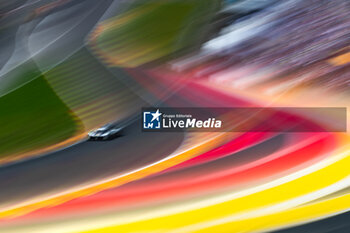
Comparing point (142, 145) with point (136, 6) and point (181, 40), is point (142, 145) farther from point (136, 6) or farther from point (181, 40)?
point (136, 6)

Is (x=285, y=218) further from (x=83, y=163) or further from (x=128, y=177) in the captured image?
(x=83, y=163)

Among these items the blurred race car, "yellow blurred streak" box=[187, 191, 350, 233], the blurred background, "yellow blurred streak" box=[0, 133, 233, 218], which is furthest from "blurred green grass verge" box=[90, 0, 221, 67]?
"yellow blurred streak" box=[187, 191, 350, 233]

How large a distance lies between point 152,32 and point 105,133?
66 centimetres

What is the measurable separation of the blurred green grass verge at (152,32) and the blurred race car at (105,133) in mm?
388

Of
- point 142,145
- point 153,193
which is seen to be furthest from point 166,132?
point 153,193

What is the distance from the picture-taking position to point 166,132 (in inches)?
107

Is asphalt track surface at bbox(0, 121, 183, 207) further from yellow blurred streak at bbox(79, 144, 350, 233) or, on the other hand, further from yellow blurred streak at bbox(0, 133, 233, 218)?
yellow blurred streak at bbox(79, 144, 350, 233)

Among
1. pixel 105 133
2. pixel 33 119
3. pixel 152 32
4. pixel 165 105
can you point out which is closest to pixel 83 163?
pixel 105 133

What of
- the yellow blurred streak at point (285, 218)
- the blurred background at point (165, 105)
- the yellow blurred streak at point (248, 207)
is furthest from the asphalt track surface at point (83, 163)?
the yellow blurred streak at point (285, 218)

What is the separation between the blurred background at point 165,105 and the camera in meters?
2.49

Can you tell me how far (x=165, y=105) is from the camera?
108 inches

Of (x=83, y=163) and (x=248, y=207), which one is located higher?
(x=83, y=163)

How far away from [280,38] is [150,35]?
2.49 ft

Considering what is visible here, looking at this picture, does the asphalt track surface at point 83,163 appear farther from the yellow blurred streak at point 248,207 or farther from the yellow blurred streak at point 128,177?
the yellow blurred streak at point 248,207
